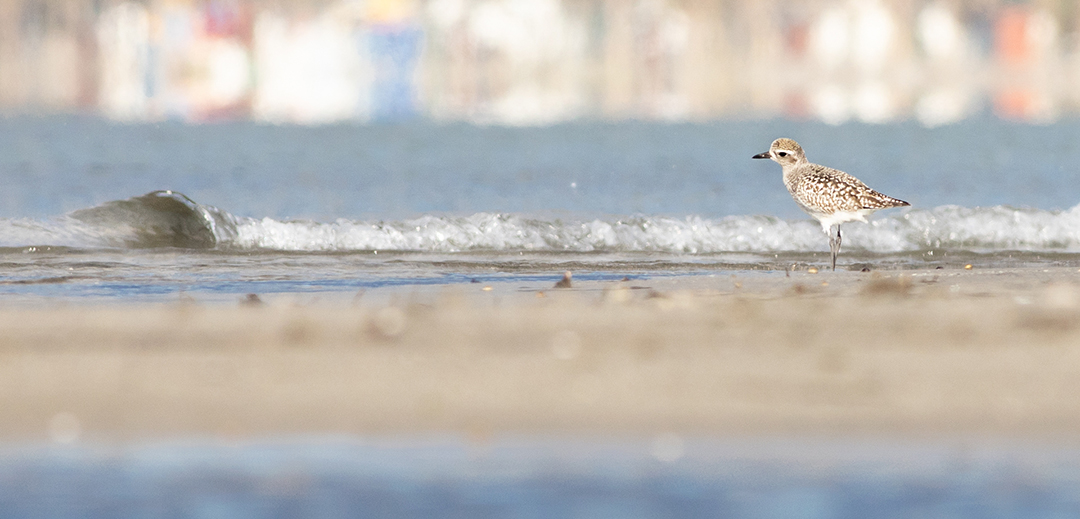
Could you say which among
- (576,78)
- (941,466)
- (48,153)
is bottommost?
(941,466)

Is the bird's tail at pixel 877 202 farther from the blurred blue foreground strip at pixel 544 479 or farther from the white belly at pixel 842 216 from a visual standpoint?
the blurred blue foreground strip at pixel 544 479

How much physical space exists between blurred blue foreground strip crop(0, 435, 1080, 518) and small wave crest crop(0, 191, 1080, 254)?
7.49 m

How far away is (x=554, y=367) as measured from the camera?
5.73 metres

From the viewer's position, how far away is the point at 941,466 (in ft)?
14.6

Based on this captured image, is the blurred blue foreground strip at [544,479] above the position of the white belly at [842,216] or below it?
below

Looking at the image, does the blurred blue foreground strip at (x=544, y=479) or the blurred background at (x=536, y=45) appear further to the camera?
the blurred background at (x=536, y=45)

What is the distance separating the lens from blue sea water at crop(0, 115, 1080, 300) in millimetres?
10836

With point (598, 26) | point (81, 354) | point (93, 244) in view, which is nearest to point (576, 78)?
point (598, 26)

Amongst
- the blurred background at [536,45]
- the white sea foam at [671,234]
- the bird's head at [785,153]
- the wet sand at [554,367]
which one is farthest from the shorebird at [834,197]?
the blurred background at [536,45]

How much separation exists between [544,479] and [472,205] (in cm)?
1240

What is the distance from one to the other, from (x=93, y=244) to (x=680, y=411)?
8254 mm

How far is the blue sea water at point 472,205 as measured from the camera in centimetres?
1084

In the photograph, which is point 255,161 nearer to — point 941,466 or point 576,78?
point 941,466

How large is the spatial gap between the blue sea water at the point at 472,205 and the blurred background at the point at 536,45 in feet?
146
